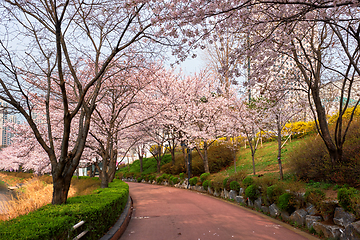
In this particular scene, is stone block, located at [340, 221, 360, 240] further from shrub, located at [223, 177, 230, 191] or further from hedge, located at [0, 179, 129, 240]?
shrub, located at [223, 177, 230, 191]

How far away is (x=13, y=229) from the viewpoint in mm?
3377

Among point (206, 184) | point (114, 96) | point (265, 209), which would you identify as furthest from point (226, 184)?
point (114, 96)

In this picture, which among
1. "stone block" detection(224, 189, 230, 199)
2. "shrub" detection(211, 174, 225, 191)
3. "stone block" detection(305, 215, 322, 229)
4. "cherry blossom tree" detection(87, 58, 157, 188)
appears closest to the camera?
"stone block" detection(305, 215, 322, 229)

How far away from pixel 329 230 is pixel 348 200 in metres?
0.86

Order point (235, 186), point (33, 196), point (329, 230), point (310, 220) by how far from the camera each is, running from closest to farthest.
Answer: point (329, 230), point (310, 220), point (235, 186), point (33, 196)

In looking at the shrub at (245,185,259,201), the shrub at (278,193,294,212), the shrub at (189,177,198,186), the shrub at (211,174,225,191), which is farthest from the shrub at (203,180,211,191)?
the shrub at (278,193,294,212)

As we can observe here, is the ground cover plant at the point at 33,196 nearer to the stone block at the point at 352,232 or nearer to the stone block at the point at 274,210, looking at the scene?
the stone block at the point at 274,210

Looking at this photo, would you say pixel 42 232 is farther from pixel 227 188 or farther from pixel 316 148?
pixel 227 188

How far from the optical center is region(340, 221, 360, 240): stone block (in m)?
4.49

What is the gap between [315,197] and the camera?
6.05 metres

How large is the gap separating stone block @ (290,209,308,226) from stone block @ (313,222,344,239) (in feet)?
2.02

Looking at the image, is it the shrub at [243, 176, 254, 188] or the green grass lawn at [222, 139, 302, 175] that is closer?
the shrub at [243, 176, 254, 188]

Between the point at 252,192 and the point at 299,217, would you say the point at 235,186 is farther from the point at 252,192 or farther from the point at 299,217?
the point at 299,217

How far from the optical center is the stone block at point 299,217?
6387mm
